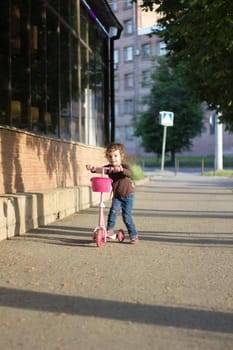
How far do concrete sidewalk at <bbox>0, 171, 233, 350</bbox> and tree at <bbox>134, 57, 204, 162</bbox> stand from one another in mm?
43203

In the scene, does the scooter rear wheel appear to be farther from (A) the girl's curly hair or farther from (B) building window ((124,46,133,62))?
(B) building window ((124,46,133,62))

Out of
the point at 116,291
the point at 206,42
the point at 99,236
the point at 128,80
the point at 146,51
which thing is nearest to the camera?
the point at 116,291

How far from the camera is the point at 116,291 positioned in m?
5.70

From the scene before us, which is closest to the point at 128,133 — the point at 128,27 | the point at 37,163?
the point at 128,27

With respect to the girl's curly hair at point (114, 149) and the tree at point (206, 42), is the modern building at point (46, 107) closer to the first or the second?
the girl's curly hair at point (114, 149)

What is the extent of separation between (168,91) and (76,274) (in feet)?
159

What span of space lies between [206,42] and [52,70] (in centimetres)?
557

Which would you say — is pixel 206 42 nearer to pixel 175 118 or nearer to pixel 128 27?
pixel 175 118

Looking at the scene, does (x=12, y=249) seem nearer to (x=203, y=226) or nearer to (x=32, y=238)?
(x=32, y=238)

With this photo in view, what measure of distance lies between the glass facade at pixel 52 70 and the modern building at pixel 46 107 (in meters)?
0.02

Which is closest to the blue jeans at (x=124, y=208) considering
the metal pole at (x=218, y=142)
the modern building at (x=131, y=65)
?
the metal pole at (x=218, y=142)

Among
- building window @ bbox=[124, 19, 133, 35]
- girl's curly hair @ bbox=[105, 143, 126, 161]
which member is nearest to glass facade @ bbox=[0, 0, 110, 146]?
girl's curly hair @ bbox=[105, 143, 126, 161]

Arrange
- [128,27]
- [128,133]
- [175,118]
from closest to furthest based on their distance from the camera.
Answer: [175,118], [128,27], [128,133]

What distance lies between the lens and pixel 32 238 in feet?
29.9
